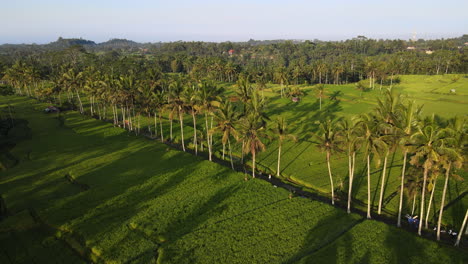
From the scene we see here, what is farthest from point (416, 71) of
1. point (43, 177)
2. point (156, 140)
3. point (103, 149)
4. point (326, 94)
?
point (43, 177)

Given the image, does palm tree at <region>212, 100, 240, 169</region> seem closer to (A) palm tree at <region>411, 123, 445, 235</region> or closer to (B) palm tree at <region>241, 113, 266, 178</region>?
(B) palm tree at <region>241, 113, 266, 178</region>

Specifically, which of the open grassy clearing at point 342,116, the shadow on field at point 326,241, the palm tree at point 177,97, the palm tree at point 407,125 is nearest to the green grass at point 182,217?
the shadow on field at point 326,241

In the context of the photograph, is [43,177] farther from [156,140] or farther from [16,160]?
[156,140]

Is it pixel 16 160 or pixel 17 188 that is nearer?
pixel 17 188

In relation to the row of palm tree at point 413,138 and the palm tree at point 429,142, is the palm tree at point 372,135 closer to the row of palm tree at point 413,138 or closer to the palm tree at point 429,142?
the row of palm tree at point 413,138

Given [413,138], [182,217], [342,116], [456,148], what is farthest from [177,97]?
[342,116]

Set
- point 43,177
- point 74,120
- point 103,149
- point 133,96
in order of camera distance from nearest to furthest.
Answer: point 43,177 < point 103,149 < point 133,96 < point 74,120

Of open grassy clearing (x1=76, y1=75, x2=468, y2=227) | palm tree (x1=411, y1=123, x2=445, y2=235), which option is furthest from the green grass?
palm tree (x1=411, y1=123, x2=445, y2=235)

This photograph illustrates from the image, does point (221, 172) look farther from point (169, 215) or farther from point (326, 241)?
point (326, 241)
